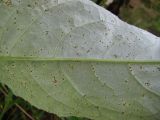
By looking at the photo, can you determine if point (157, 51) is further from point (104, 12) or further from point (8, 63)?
point (8, 63)

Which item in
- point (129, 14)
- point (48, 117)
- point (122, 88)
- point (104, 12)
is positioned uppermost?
point (104, 12)

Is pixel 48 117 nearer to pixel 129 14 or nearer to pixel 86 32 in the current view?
pixel 129 14

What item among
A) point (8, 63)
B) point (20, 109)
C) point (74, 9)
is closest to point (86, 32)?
point (74, 9)

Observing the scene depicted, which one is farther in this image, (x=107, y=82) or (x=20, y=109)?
(x=20, y=109)

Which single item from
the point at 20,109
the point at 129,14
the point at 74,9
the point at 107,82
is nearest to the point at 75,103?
the point at 107,82

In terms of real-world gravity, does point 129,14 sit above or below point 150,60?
below

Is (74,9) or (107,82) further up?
(74,9)
